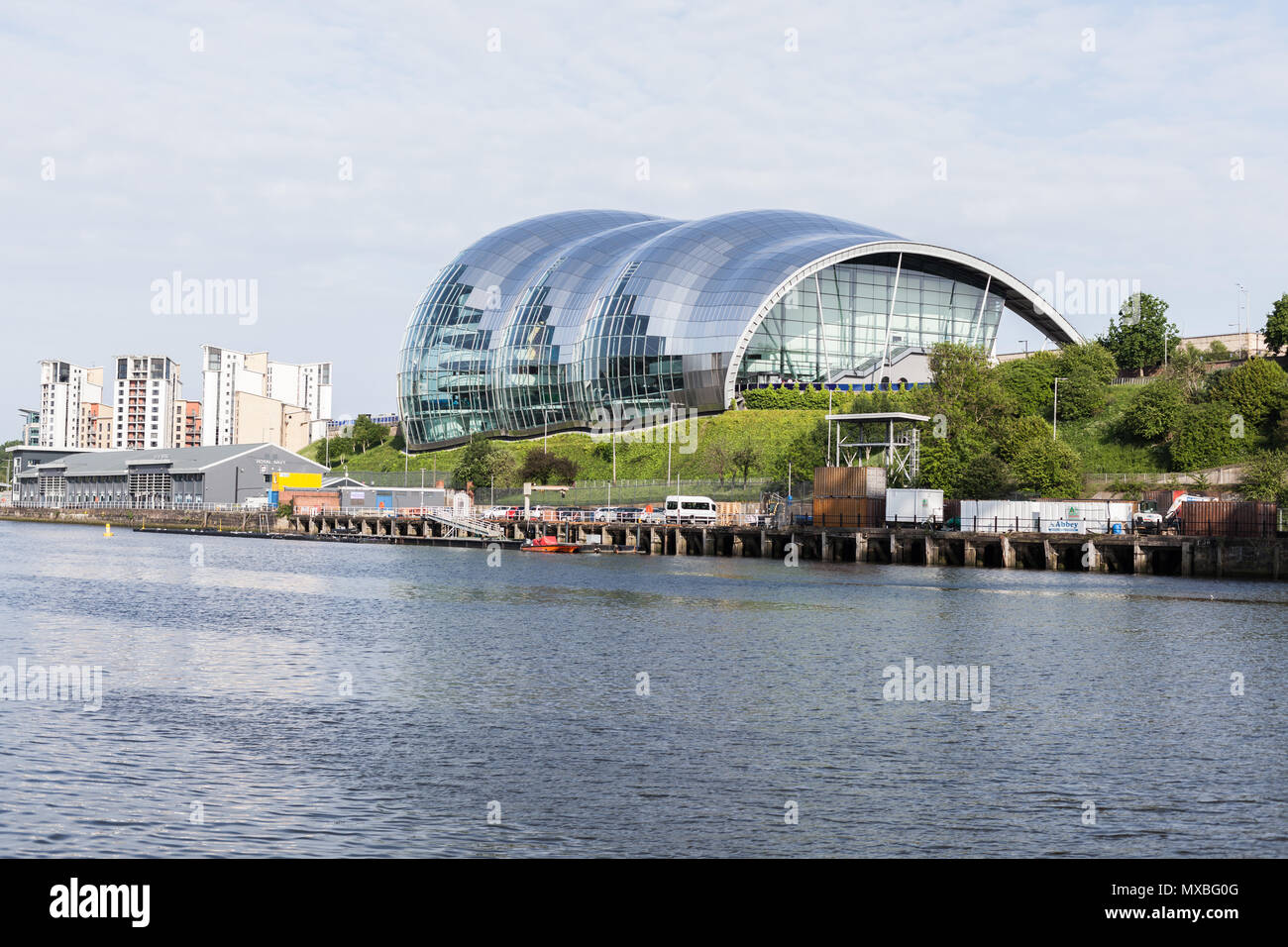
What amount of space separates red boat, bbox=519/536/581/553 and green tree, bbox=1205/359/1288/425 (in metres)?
47.2

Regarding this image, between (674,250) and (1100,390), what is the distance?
42.8 metres

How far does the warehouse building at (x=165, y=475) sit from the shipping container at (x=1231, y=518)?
9241 centimetres

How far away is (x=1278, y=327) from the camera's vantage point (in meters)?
104

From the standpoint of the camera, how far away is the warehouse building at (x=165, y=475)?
133500mm

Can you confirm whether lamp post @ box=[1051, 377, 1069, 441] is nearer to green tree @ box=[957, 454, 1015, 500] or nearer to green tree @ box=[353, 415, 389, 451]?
green tree @ box=[957, 454, 1015, 500]

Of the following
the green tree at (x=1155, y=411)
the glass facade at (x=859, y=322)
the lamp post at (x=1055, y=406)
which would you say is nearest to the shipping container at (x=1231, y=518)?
the lamp post at (x=1055, y=406)

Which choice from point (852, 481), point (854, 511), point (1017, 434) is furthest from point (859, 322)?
point (854, 511)

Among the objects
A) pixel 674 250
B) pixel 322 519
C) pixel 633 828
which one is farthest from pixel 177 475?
pixel 633 828

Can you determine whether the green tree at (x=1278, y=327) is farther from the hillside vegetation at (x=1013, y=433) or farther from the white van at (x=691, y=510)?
the white van at (x=691, y=510)

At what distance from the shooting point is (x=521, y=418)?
13450 centimetres

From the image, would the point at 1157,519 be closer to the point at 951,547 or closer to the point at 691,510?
the point at 951,547

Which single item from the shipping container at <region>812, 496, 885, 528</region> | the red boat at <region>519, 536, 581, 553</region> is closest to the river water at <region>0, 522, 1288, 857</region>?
the shipping container at <region>812, 496, 885, 528</region>

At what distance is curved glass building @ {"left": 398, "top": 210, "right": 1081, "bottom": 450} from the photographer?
118 metres
